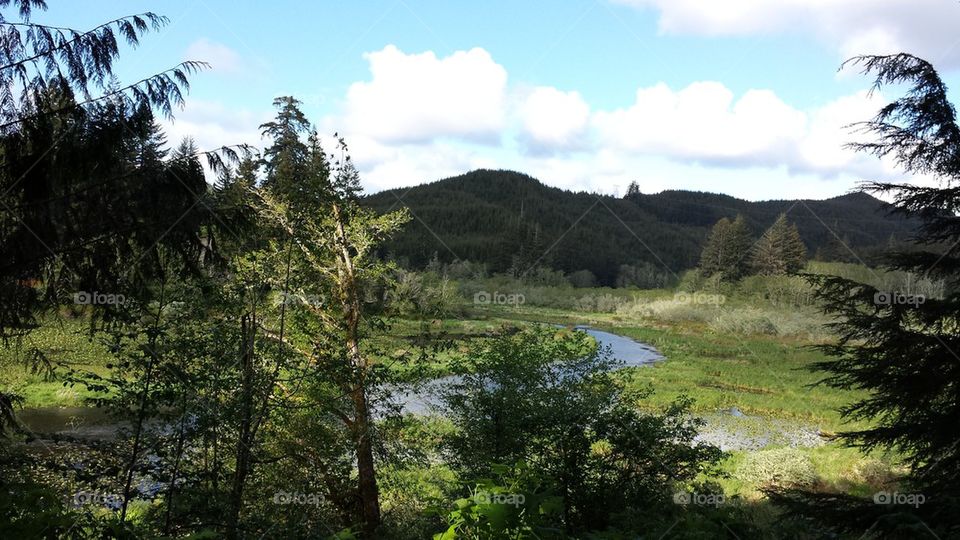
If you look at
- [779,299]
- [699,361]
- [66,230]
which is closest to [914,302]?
[66,230]

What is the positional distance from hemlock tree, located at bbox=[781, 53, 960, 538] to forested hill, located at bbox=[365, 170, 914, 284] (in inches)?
2944

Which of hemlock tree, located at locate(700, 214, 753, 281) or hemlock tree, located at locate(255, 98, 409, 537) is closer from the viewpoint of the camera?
hemlock tree, located at locate(255, 98, 409, 537)

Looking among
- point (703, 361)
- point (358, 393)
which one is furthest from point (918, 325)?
point (703, 361)

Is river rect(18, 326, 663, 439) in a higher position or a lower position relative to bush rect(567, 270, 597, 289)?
lower

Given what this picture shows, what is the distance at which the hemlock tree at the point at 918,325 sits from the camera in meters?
6.87

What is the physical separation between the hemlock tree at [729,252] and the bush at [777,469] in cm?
5787

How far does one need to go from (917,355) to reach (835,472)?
12.4 meters

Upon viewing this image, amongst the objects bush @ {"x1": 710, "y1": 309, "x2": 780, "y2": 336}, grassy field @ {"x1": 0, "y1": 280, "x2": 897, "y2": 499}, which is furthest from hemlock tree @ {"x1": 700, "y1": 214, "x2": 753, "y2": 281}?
bush @ {"x1": 710, "y1": 309, "x2": 780, "y2": 336}

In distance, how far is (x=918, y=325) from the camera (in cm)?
735

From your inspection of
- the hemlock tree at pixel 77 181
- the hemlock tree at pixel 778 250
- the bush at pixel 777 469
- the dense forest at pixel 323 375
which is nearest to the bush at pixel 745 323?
the hemlock tree at pixel 778 250

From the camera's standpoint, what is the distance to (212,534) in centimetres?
330

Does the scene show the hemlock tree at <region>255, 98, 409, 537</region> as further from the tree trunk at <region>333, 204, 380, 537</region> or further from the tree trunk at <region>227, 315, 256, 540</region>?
the tree trunk at <region>227, 315, 256, 540</region>

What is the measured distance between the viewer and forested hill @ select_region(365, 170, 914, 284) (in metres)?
103

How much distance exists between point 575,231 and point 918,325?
431ft
